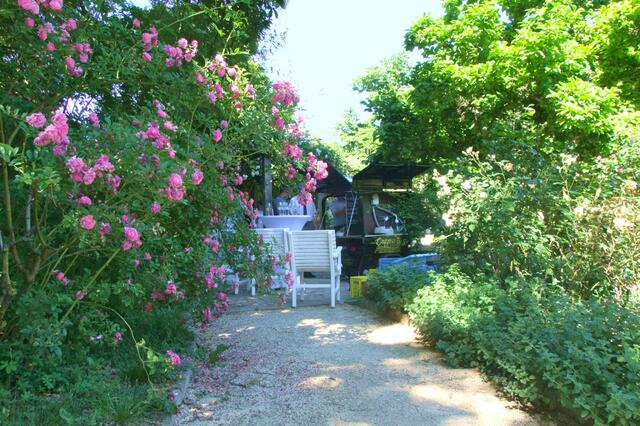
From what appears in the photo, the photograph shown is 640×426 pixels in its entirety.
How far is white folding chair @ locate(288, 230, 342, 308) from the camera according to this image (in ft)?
20.6

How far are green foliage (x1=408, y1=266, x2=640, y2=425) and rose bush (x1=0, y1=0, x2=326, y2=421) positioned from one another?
163 centimetres

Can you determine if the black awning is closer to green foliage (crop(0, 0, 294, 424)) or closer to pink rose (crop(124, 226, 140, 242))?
green foliage (crop(0, 0, 294, 424))

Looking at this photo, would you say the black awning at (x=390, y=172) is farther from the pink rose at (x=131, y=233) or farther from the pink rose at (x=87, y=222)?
the pink rose at (x=87, y=222)

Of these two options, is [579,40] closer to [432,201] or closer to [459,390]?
[432,201]

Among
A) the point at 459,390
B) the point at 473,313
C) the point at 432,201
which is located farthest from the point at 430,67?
the point at 459,390

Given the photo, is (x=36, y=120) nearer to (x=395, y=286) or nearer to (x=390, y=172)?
(x=395, y=286)

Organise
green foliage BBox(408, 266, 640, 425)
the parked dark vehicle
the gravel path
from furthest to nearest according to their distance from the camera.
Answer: the parked dark vehicle, the gravel path, green foliage BBox(408, 266, 640, 425)

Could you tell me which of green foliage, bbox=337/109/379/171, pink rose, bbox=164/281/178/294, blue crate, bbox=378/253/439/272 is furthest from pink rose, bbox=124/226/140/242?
green foliage, bbox=337/109/379/171

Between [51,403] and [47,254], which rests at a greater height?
[47,254]

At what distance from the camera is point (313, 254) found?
21.1 feet

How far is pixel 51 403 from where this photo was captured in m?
2.57

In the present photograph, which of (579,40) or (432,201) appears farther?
(579,40)

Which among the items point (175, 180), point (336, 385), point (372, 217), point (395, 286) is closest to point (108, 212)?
point (175, 180)

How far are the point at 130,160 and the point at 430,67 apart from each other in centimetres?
823
